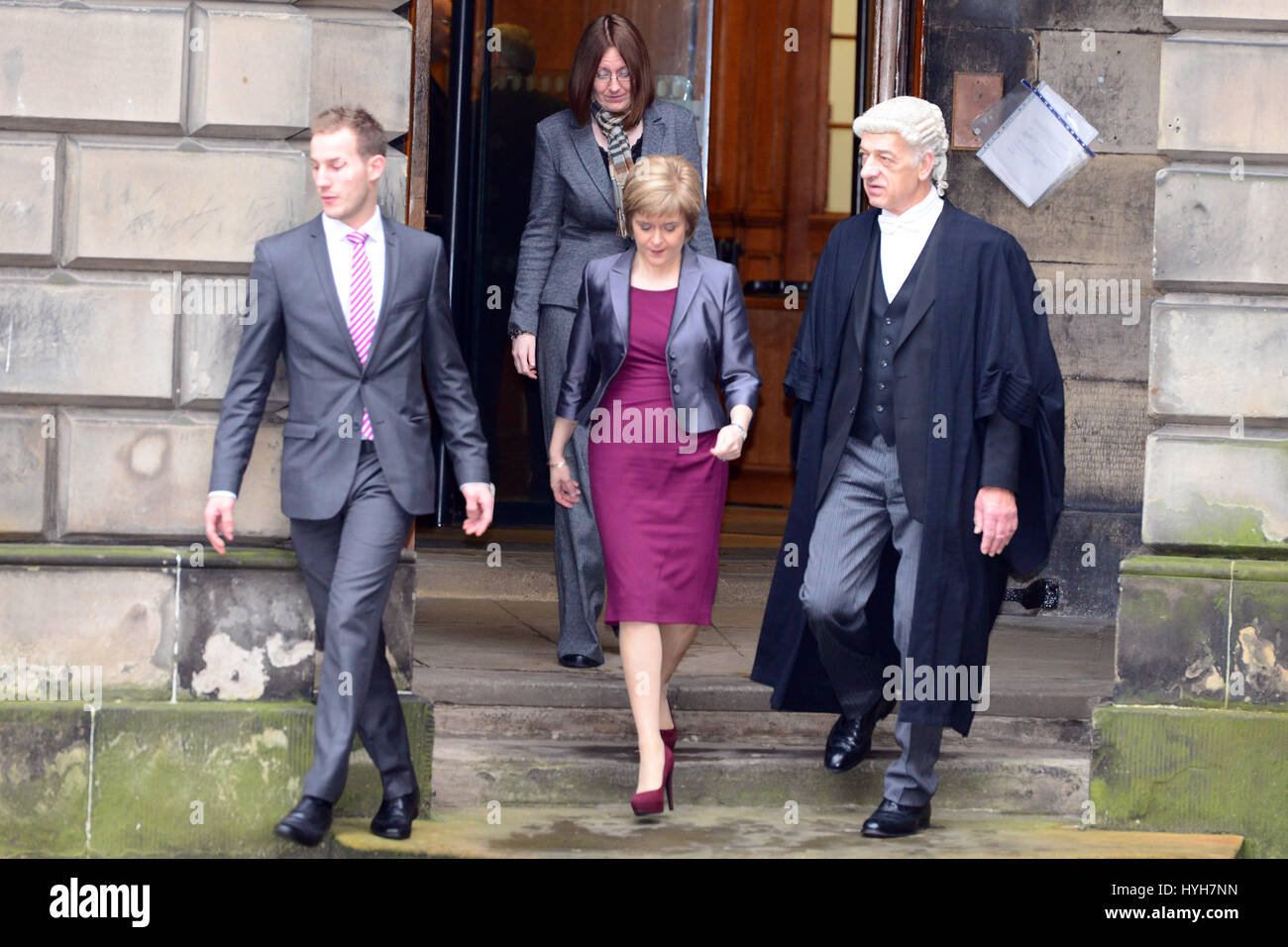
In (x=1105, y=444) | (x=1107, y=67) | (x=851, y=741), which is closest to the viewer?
(x=851, y=741)

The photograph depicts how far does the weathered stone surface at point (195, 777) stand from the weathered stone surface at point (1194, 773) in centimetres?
238

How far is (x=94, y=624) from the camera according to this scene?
5.46 meters

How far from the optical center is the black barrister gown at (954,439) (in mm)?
5488

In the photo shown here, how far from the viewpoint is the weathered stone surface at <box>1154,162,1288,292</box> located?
19.0 ft

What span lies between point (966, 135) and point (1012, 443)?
10.8 ft

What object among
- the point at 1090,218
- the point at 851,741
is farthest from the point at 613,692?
→ the point at 1090,218

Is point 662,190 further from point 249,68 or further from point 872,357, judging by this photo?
point 249,68

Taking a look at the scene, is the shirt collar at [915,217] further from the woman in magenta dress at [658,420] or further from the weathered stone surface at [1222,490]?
the weathered stone surface at [1222,490]

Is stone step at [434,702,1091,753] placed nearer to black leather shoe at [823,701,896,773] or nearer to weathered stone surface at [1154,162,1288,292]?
black leather shoe at [823,701,896,773]

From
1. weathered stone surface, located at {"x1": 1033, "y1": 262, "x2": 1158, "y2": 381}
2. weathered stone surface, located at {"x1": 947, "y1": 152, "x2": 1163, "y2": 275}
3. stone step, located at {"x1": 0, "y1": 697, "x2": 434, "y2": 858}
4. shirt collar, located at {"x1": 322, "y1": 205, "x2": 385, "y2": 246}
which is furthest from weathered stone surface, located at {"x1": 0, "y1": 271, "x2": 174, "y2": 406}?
weathered stone surface, located at {"x1": 1033, "y1": 262, "x2": 1158, "y2": 381}

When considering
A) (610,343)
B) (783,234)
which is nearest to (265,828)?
(610,343)

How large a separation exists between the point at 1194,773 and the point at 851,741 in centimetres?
102

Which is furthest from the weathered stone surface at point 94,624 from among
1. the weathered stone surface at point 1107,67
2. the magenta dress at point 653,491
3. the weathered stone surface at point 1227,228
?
the weathered stone surface at point 1107,67
